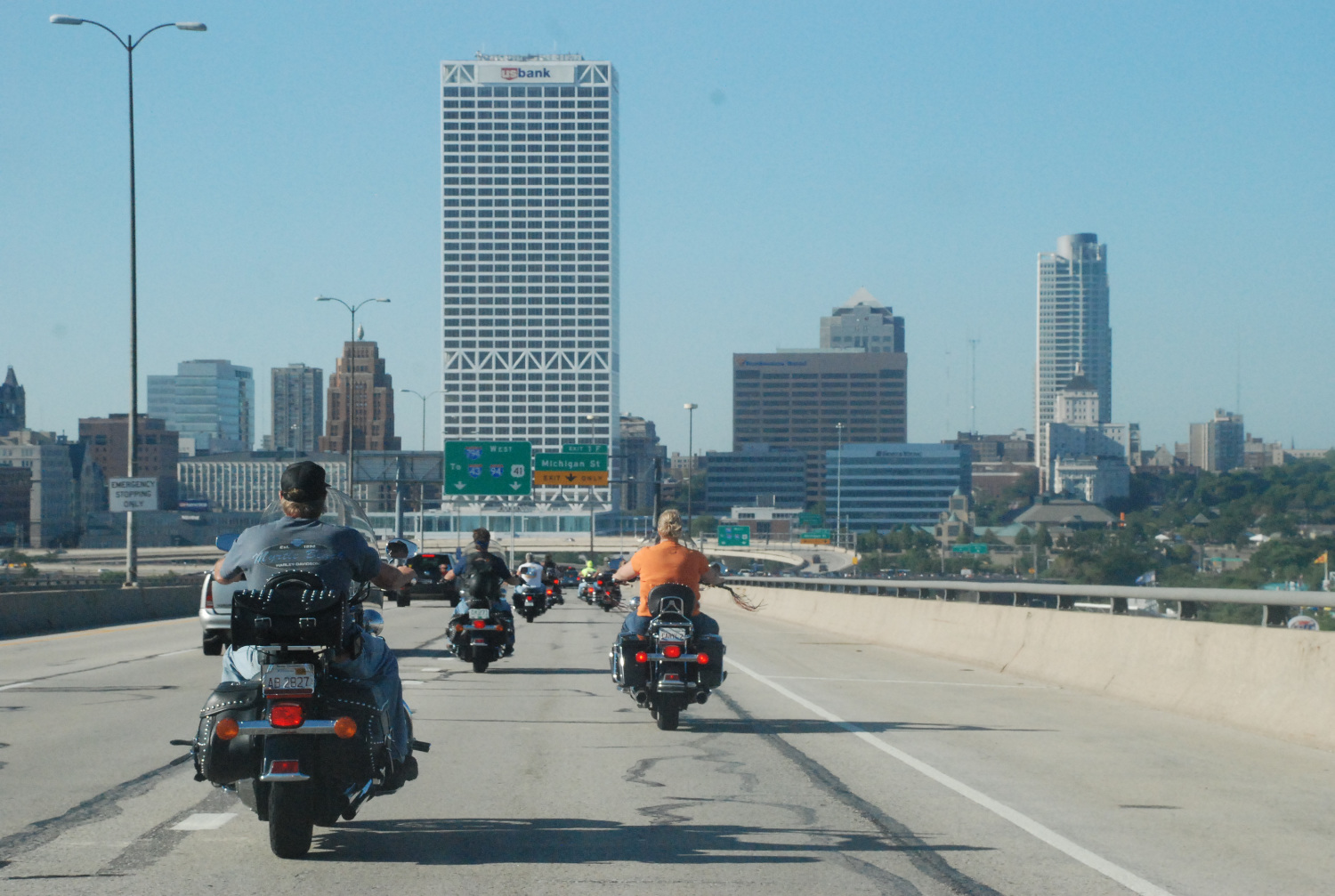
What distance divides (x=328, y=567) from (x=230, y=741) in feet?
2.87

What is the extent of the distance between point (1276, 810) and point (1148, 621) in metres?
6.74

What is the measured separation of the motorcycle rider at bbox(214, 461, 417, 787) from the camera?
23.0 feet

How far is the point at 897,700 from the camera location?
52.2ft

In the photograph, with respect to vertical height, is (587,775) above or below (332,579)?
below

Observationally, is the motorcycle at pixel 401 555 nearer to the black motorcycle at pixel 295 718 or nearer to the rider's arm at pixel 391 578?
the rider's arm at pixel 391 578

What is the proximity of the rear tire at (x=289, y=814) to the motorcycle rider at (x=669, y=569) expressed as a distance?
5807 millimetres

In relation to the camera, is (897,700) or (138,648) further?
(138,648)

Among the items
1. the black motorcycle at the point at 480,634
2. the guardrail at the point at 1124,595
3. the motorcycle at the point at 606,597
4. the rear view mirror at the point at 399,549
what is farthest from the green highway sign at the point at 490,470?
the rear view mirror at the point at 399,549

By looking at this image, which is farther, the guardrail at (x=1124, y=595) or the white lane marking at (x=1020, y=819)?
the guardrail at (x=1124, y=595)

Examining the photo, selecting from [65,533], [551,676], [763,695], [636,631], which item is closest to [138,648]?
[551,676]

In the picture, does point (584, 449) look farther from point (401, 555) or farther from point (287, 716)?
point (287, 716)

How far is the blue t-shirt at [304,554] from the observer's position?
6918mm

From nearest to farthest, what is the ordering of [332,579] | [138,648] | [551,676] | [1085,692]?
1. [332,579]
2. [1085,692]
3. [551,676]
4. [138,648]

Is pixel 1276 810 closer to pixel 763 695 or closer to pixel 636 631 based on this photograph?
pixel 636 631
